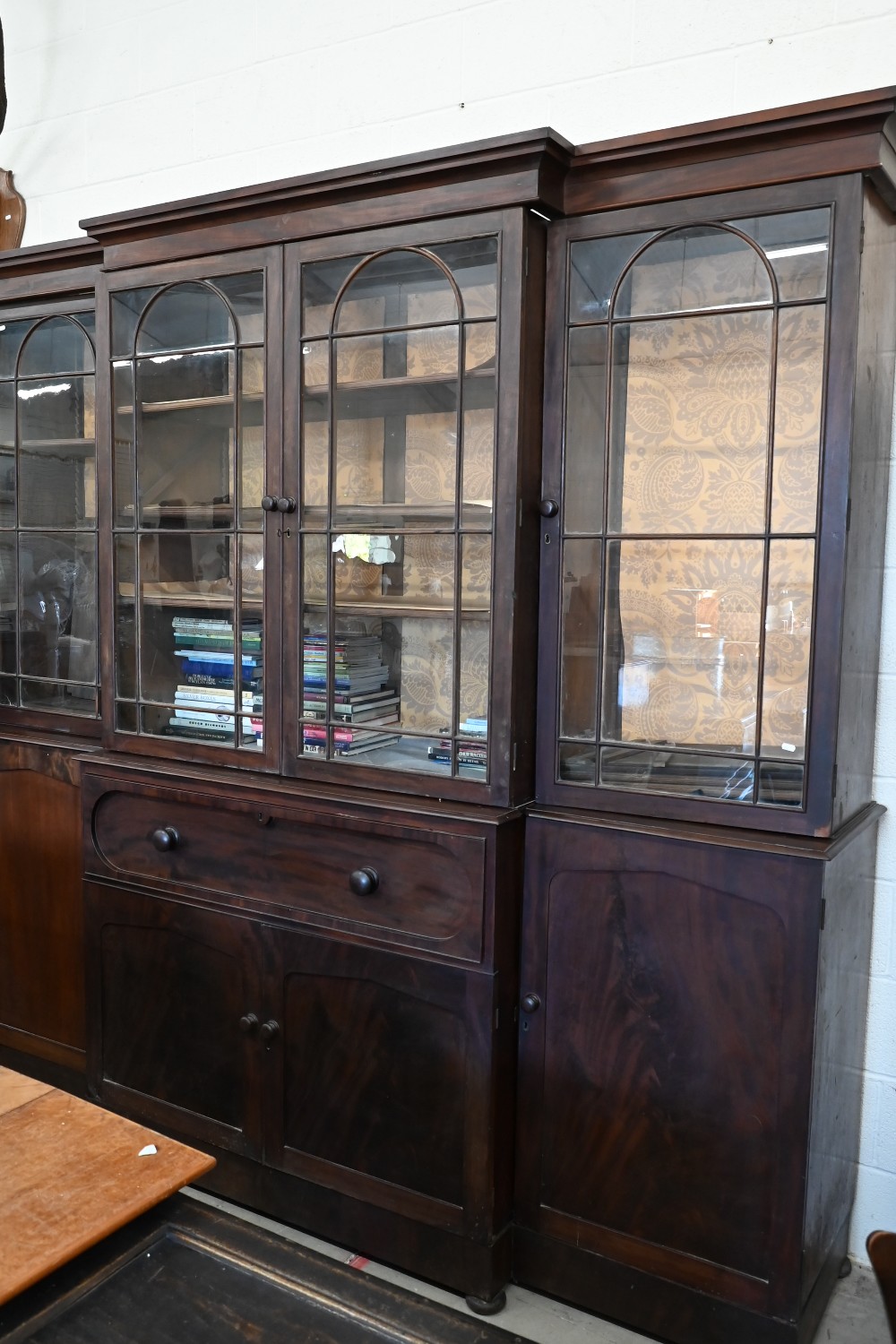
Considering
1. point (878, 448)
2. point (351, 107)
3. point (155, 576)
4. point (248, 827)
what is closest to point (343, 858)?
point (248, 827)

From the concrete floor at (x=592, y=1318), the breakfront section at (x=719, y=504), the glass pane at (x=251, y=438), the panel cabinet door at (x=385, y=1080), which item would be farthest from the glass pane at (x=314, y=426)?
the concrete floor at (x=592, y=1318)

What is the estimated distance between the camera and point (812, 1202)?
177 centimetres

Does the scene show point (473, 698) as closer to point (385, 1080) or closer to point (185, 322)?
point (385, 1080)

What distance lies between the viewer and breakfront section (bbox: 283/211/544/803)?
187 cm

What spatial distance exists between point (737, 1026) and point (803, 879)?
0.29m

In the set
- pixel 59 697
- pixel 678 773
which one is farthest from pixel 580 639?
pixel 59 697

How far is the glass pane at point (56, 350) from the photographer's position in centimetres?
250

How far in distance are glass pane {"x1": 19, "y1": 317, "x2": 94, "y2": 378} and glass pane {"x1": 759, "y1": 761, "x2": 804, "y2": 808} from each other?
180 centimetres

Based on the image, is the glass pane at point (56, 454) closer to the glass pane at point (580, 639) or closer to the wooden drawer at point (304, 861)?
the wooden drawer at point (304, 861)

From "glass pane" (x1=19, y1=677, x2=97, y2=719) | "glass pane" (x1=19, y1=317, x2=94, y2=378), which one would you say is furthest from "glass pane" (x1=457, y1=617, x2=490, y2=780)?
"glass pane" (x1=19, y1=317, x2=94, y2=378)

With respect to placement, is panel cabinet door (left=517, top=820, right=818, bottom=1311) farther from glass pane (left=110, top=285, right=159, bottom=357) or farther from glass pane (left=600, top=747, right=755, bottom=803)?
glass pane (left=110, top=285, right=159, bottom=357)

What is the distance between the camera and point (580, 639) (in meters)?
1.92

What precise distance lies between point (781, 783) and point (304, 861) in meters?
0.94

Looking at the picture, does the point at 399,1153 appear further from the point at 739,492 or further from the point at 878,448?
the point at 878,448
